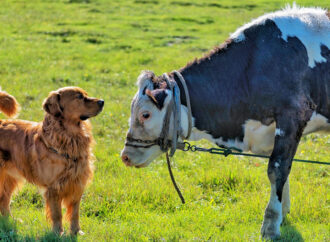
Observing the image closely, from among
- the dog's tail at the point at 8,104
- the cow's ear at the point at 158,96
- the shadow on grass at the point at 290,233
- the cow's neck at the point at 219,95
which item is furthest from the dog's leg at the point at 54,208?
the shadow on grass at the point at 290,233

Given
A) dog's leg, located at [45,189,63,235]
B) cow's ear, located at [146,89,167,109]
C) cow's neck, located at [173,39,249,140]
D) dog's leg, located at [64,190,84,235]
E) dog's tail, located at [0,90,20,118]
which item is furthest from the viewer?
dog's tail, located at [0,90,20,118]

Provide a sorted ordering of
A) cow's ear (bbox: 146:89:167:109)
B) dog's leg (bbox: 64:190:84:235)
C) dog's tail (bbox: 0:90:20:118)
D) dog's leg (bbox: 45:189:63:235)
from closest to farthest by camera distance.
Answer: cow's ear (bbox: 146:89:167:109) → dog's leg (bbox: 45:189:63:235) → dog's leg (bbox: 64:190:84:235) → dog's tail (bbox: 0:90:20:118)

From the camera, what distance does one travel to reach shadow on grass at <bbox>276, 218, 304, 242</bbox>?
5332 millimetres

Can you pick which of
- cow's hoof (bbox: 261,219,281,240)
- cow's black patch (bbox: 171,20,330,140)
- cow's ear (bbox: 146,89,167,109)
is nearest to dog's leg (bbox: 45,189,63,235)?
cow's ear (bbox: 146,89,167,109)

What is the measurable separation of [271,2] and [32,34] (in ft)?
43.0

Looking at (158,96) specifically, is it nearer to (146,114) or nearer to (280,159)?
(146,114)

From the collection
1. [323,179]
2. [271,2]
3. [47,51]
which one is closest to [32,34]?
[47,51]

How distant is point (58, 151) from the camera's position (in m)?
5.64

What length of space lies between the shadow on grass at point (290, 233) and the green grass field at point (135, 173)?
18mm

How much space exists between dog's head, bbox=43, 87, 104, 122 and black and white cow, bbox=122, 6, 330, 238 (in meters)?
0.68

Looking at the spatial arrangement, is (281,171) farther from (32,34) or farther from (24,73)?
(32,34)

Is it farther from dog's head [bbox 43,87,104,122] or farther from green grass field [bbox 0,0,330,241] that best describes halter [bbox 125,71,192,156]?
green grass field [bbox 0,0,330,241]

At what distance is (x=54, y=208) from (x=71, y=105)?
1.15m

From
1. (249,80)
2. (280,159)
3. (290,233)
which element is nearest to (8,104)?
(249,80)
